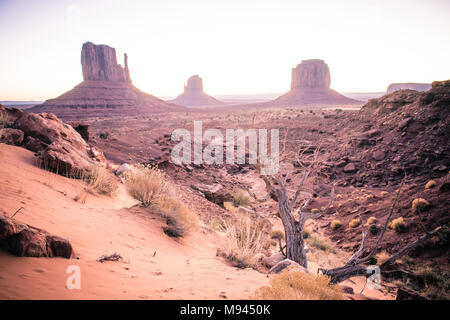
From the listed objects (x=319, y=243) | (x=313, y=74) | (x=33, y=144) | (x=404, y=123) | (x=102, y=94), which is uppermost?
(x=313, y=74)

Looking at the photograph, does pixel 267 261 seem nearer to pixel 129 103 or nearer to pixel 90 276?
pixel 90 276

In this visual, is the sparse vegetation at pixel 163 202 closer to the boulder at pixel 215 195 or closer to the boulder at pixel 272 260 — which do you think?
the boulder at pixel 272 260

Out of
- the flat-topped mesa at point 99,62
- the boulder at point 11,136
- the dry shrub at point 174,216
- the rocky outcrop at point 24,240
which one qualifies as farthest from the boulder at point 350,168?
the flat-topped mesa at point 99,62

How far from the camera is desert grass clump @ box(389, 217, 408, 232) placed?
26.9ft

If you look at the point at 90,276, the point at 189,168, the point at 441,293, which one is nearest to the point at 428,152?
the point at 441,293

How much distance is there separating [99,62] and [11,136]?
80512 millimetres

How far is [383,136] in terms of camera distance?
59.7ft

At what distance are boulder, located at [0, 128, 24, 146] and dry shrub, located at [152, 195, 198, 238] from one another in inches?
188

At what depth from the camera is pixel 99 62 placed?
2891 inches

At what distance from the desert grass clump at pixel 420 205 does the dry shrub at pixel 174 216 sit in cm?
832

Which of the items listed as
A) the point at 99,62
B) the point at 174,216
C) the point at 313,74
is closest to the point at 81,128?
the point at 174,216

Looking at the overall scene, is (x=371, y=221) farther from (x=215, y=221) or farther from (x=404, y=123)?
(x=404, y=123)

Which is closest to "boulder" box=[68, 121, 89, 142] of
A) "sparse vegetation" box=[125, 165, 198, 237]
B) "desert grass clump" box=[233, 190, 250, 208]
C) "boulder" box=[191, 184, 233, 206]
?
"sparse vegetation" box=[125, 165, 198, 237]

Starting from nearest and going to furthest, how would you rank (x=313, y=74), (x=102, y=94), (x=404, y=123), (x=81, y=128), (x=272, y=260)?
(x=272, y=260) → (x=81, y=128) → (x=404, y=123) → (x=102, y=94) → (x=313, y=74)
